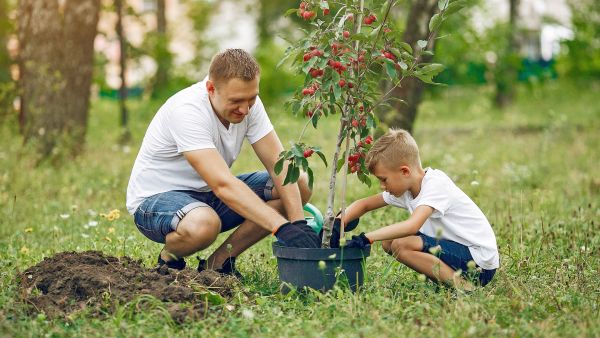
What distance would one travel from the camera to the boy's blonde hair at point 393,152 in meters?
4.18

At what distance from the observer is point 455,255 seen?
431cm

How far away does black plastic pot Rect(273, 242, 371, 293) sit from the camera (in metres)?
3.88

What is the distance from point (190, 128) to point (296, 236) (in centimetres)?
87

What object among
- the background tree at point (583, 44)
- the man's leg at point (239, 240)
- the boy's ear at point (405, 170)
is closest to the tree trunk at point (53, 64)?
the man's leg at point (239, 240)

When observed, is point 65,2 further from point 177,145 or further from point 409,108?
point 177,145

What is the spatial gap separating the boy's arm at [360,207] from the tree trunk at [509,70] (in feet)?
45.4

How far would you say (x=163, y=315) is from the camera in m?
3.69

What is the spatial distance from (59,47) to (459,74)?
38.0 ft

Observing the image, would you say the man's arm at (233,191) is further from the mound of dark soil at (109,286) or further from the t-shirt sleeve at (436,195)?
the t-shirt sleeve at (436,195)

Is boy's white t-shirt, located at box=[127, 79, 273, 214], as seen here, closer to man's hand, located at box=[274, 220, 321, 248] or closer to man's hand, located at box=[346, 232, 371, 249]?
man's hand, located at box=[274, 220, 321, 248]

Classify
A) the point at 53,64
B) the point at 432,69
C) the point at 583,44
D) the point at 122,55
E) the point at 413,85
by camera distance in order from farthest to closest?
1. the point at 583,44
2. the point at 122,55
3. the point at 53,64
4. the point at 413,85
5. the point at 432,69

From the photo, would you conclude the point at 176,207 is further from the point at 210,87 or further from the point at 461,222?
the point at 461,222

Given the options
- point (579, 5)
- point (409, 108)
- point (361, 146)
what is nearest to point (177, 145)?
point (361, 146)

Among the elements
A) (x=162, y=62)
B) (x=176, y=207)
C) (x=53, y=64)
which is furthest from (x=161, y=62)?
(x=176, y=207)
